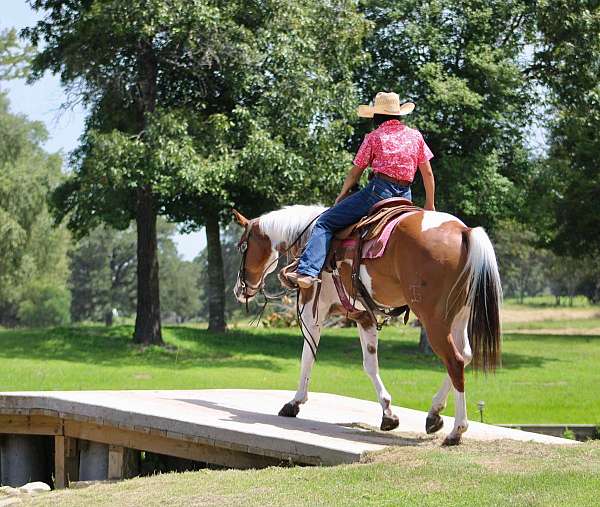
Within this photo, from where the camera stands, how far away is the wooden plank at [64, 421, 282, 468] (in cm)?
862

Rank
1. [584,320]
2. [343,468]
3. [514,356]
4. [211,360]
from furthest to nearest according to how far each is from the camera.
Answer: [584,320]
[514,356]
[211,360]
[343,468]

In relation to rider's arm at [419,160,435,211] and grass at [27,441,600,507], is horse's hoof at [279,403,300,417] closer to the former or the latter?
grass at [27,441,600,507]

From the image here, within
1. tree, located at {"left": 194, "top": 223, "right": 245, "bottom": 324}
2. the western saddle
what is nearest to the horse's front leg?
the western saddle

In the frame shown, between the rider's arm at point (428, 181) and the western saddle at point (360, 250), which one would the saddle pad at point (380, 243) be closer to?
the western saddle at point (360, 250)

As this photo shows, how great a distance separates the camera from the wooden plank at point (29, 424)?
34.4 feet

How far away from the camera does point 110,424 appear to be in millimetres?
9422

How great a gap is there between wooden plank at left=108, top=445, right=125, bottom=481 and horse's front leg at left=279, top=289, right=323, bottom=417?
5.46 ft

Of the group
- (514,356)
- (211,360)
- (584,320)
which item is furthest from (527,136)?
(584,320)

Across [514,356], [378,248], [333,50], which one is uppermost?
[333,50]

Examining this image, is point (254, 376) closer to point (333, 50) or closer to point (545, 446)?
point (333, 50)

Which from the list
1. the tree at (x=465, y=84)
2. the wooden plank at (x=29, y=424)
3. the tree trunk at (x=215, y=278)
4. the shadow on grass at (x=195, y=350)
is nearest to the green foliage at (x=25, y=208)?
the tree trunk at (x=215, y=278)

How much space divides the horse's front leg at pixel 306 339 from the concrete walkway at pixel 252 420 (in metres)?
0.16

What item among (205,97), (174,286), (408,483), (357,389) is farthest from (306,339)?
(174,286)

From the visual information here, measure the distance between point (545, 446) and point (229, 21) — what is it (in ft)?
58.2
